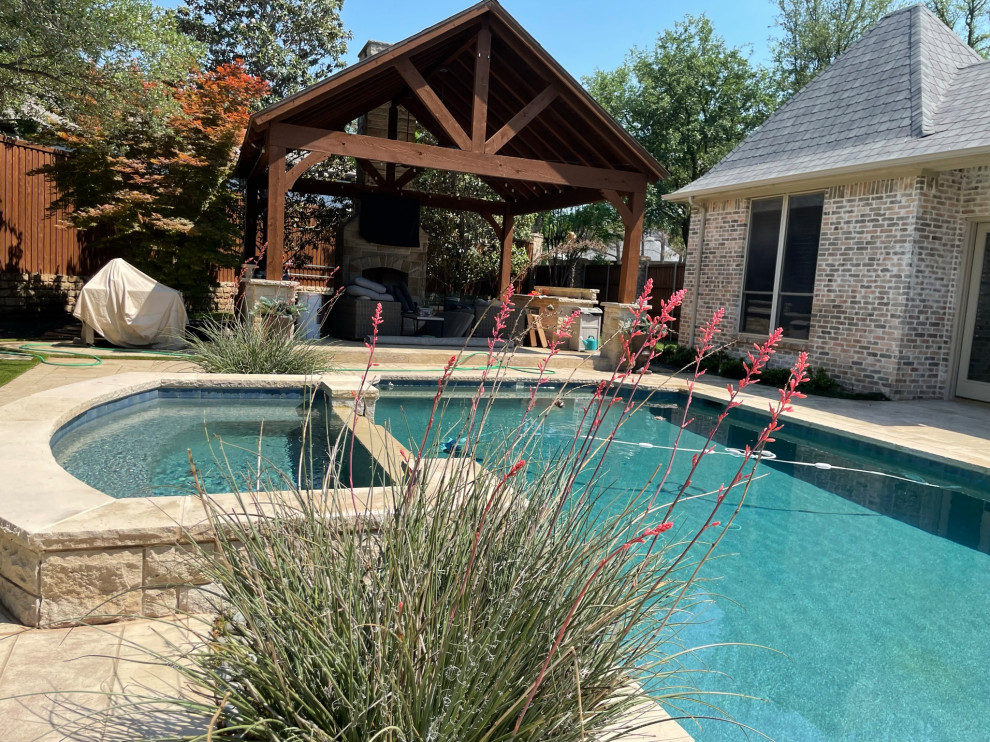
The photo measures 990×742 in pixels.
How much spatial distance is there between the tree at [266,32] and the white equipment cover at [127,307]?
15966mm

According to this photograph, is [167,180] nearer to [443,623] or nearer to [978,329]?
[443,623]

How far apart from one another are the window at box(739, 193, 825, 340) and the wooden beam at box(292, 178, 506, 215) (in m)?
4.80

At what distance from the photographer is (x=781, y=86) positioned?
20.1 meters

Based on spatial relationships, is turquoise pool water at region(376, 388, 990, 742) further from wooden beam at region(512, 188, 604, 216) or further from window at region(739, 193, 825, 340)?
wooden beam at region(512, 188, 604, 216)

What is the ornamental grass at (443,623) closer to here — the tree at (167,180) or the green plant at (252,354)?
the green plant at (252,354)

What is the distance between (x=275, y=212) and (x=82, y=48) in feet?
8.43

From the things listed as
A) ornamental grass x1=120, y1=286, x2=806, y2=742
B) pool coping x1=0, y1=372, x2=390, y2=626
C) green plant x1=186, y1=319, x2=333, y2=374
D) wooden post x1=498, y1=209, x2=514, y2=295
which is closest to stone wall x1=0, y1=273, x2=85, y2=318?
green plant x1=186, y1=319, x2=333, y2=374

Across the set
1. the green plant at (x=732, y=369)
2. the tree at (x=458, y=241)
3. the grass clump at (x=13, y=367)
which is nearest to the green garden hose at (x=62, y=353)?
the grass clump at (x=13, y=367)

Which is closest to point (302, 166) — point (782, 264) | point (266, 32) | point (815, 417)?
point (815, 417)

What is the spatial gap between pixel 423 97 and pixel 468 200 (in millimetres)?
4695

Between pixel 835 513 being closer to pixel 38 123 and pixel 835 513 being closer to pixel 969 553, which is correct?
pixel 969 553

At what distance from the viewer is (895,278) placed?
28.1 ft

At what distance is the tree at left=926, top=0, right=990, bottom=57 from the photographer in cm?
2041

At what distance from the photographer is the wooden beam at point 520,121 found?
29.7 ft
